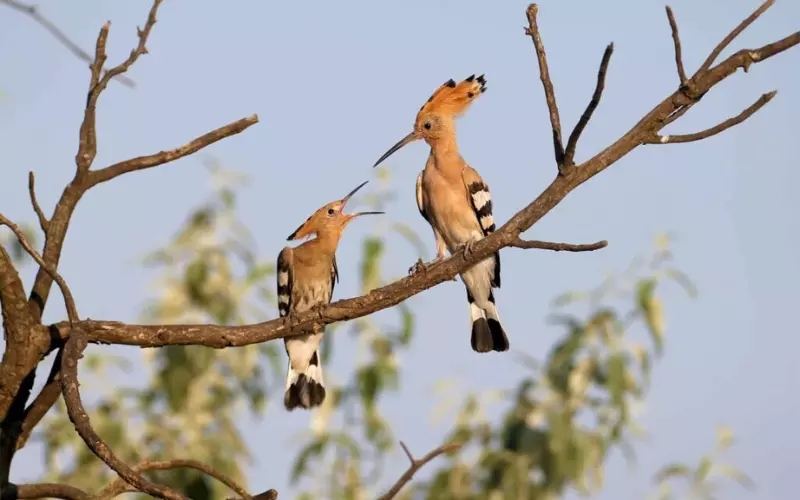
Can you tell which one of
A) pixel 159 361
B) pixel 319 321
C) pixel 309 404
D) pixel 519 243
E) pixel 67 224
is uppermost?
pixel 159 361

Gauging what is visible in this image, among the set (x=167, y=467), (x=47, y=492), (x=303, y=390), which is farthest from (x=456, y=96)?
(x=47, y=492)

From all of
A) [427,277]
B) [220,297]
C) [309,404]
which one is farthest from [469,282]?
[427,277]

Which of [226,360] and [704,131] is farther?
[226,360]

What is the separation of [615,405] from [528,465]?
49 cm

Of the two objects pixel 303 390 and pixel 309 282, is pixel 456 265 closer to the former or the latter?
pixel 309 282

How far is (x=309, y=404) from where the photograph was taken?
5.11 meters

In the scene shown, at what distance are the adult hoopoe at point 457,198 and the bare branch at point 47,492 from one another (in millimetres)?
2160

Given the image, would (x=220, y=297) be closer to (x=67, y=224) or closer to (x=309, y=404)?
(x=309, y=404)

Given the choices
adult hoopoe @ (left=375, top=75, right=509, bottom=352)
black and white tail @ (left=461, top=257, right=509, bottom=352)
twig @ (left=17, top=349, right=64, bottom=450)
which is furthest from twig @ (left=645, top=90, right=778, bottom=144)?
black and white tail @ (left=461, top=257, right=509, bottom=352)

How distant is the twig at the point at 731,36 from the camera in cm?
253

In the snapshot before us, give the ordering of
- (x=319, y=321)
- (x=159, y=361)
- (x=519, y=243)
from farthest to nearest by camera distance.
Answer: (x=159, y=361) → (x=319, y=321) → (x=519, y=243)

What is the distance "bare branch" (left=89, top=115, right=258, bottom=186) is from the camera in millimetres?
2760

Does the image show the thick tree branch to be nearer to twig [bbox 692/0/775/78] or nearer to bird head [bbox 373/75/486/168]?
twig [bbox 692/0/775/78]

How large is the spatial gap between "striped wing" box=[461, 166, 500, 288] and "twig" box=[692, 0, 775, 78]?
2.26m
